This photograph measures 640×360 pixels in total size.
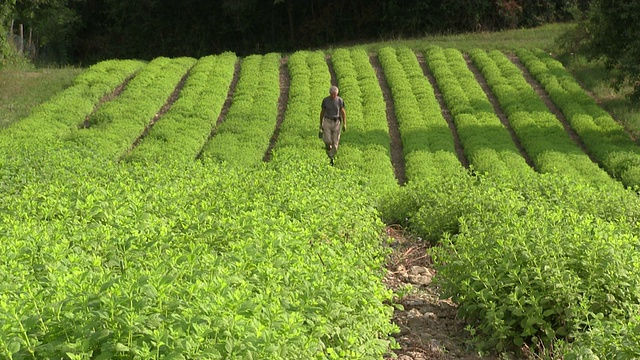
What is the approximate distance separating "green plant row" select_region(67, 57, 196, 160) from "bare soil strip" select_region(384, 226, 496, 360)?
36.9ft

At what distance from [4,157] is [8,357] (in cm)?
1344

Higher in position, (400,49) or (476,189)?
(476,189)

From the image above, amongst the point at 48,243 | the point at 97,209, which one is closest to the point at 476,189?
the point at 97,209

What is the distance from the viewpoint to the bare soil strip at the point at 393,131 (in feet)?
78.9

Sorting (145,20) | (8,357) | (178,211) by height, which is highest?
(8,357)

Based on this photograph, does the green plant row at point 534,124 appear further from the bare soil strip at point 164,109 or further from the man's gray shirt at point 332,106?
the bare soil strip at point 164,109

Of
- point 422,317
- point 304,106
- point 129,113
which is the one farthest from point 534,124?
point 422,317

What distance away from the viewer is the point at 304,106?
1180 inches

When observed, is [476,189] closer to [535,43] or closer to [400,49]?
[400,49]

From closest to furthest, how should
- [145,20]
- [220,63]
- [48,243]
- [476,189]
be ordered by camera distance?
[48,243] → [476,189] → [220,63] → [145,20]

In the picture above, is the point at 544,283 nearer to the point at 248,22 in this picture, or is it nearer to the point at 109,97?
the point at 109,97

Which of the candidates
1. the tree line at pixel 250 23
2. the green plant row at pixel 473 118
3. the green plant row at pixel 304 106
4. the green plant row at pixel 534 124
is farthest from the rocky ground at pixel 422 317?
the tree line at pixel 250 23

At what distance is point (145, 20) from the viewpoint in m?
61.5

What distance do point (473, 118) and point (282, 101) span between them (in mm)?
8067
